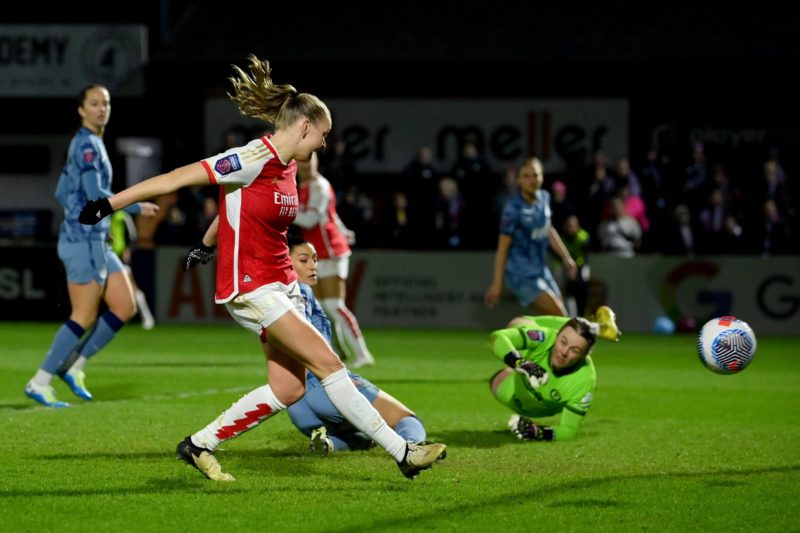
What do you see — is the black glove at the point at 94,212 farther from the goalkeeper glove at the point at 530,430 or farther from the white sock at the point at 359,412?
the goalkeeper glove at the point at 530,430

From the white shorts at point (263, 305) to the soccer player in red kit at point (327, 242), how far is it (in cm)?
638

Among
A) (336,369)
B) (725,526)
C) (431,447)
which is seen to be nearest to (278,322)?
(336,369)

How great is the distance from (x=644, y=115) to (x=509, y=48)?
2.92 meters

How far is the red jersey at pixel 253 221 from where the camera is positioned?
7.16 metres

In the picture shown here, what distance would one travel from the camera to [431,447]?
7289 mm

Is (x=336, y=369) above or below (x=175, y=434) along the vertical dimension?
above

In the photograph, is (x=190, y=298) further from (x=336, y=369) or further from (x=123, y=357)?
(x=336, y=369)

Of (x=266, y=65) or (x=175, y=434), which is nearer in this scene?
(x=266, y=65)

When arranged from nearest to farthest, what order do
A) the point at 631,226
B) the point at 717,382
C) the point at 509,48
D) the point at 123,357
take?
the point at 717,382, the point at 123,357, the point at 631,226, the point at 509,48

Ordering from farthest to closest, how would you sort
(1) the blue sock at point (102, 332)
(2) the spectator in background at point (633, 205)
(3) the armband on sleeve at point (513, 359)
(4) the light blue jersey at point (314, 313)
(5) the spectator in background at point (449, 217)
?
(5) the spectator in background at point (449, 217) → (2) the spectator in background at point (633, 205) → (1) the blue sock at point (102, 332) → (3) the armband on sleeve at point (513, 359) → (4) the light blue jersey at point (314, 313)

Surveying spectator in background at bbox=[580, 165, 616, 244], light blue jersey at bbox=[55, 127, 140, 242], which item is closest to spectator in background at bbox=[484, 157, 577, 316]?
light blue jersey at bbox=[55, 127, 140, 242]

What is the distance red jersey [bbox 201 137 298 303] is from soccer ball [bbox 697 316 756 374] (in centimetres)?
312

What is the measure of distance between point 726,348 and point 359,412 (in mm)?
2822

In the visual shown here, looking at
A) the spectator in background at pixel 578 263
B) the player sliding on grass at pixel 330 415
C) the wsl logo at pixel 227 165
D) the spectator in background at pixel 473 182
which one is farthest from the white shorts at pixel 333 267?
the spectator in background at pixel 473 182
